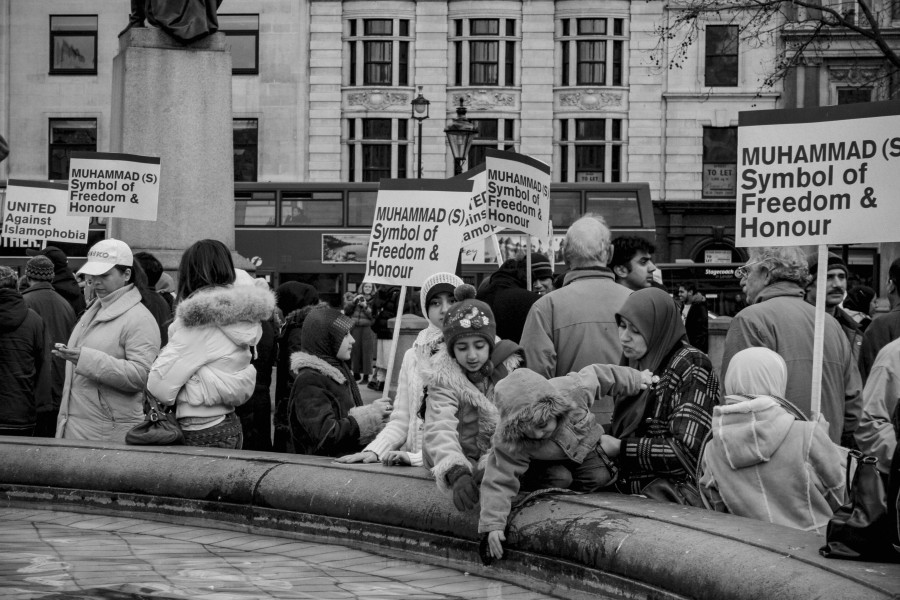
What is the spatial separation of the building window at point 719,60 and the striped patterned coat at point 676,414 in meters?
42.3

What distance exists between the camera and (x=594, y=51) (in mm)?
46375

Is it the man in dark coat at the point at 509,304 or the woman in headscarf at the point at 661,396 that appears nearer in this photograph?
the woman in headscarf at the point at 661,396

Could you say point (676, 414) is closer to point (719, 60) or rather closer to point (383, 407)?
point (383, 407)

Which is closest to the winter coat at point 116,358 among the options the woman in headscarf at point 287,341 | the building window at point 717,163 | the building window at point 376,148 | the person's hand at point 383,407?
the woman in headscarf at point 287,341

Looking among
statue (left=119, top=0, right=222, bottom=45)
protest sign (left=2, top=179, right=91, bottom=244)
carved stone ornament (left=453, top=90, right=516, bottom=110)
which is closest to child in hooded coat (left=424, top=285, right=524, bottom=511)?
statue (left=119, top=0, right=222, bottom=45)

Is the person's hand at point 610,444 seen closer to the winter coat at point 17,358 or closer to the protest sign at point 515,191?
the winter coat at point 17,358

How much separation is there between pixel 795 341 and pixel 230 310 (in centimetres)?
279

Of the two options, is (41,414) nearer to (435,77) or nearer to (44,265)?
(44,265)

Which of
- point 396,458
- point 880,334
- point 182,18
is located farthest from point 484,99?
point 396,458

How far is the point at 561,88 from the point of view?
46.3m

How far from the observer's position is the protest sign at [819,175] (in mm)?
6090

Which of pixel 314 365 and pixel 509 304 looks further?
pixel 509 304

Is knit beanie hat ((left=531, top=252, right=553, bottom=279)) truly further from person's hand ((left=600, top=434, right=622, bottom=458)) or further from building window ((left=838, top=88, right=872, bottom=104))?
building window ((left=838, top=88, right=872, bottom=104))

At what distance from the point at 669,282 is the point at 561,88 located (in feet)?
28.6
